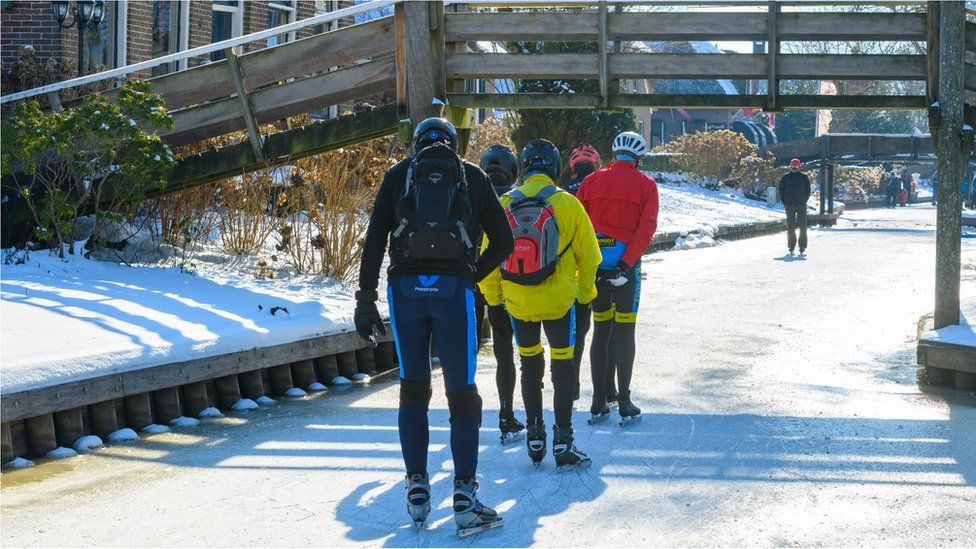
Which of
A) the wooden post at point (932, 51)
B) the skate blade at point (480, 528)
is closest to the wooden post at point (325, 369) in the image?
the skate blade at point (480, 528)

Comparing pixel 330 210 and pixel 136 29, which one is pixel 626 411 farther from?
pixel 136 29

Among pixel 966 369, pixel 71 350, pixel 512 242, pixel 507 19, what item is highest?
pixel 507 19

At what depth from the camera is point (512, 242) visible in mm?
6211

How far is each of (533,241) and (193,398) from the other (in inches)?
141

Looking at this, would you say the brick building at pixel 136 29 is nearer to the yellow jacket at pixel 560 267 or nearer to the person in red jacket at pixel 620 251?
the person in red jacket at pixel 620 251

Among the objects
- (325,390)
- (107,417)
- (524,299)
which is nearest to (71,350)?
(107,417)

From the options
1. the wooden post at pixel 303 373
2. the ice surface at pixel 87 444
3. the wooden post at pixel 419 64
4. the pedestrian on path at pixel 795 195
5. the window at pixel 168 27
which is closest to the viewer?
the ice surface at pixel 87 444

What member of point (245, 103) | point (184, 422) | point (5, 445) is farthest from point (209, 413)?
point (245, 103)

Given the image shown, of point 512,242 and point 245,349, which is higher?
point 512,242

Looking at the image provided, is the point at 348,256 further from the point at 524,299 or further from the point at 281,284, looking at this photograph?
the point at 524,299

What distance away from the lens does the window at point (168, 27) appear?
2095cm

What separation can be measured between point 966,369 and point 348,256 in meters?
6.56

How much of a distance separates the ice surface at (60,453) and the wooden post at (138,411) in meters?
0.73

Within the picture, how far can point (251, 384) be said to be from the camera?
32.9 ft
